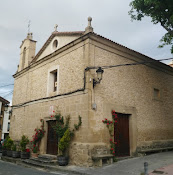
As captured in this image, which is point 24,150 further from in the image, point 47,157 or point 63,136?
point 63,136

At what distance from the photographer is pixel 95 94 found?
28.7ft

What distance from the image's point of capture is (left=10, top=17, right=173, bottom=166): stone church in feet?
28.2

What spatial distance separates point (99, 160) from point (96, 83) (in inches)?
126

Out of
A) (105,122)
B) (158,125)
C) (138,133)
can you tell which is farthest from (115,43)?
(158,125)

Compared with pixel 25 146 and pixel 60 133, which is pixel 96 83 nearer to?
pixel 60 133

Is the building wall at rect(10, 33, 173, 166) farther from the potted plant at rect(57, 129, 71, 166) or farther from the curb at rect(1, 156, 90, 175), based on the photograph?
the curb at rect(1, 156, 90, 175)

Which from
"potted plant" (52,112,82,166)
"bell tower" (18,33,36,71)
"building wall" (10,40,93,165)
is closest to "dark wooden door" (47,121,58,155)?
"building wall" (10,40,93,165)

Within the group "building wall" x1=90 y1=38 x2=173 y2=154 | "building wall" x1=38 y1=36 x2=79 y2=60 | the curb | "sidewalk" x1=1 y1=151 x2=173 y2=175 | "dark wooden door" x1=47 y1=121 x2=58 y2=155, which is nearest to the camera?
"sidewalk" x1=1 y1=151 x2=173 y2=175

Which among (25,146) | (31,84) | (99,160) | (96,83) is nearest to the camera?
(99,160)

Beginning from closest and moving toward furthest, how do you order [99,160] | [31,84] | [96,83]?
[99,160]
[96,83]
[31,84]

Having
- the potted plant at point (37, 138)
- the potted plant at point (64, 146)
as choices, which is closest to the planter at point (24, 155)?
the potted plant at point (37, 138)

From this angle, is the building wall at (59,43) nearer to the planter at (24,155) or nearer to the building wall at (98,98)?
the building wall at (98,98)

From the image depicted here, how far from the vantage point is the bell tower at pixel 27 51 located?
1413 cm

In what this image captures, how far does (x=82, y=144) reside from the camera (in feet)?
27.1
